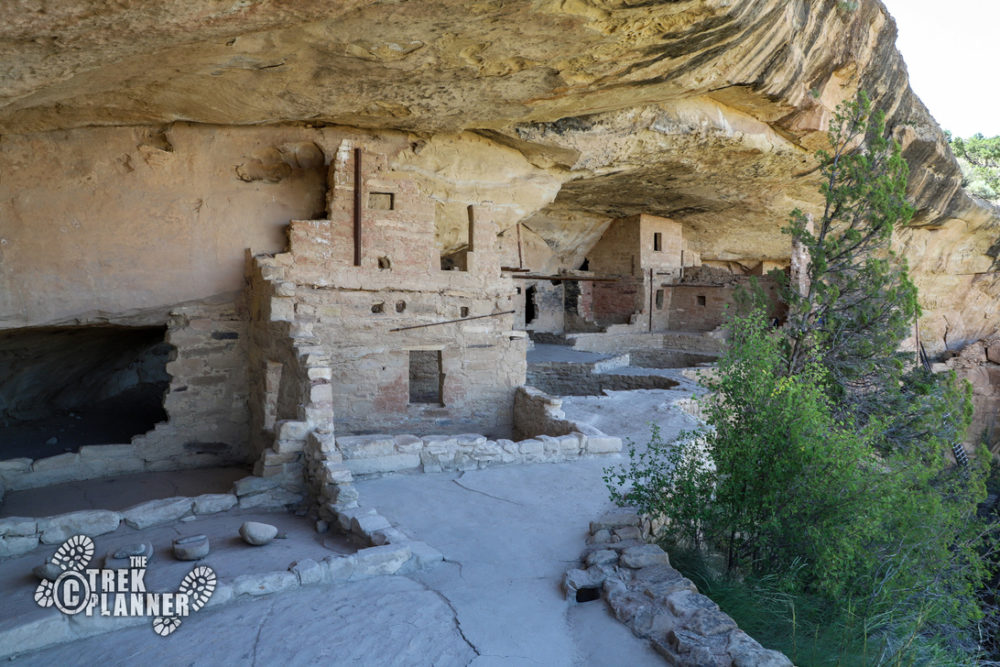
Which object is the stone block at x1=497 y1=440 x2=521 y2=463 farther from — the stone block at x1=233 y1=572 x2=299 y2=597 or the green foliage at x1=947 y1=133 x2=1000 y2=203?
the green foliage at x1=947 y1=133 x2=1000 y2=203

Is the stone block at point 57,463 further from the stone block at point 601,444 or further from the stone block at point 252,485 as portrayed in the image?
the stone block at point 601,444

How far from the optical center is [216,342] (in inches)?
272

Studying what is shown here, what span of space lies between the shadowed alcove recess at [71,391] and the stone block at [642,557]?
552cm

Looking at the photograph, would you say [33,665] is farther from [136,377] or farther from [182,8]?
[136,377]

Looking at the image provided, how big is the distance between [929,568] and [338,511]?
358 centimetres

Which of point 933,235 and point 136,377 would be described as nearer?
point 136,377

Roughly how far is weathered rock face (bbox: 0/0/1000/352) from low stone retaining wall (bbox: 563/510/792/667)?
3.58 m

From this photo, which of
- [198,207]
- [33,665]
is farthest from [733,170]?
[33,665]

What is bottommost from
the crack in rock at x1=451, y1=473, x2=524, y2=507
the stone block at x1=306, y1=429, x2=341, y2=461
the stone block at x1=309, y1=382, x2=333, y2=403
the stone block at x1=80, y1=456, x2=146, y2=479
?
the stone block at x1=80, y1=456, x2=146, y2=479

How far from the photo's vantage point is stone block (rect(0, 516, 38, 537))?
12.8ft

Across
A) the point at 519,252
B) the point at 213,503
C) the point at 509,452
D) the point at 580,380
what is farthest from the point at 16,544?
the point at 519,252

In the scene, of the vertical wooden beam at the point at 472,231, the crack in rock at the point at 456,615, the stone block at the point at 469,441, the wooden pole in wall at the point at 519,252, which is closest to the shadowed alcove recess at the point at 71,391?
the stone block at the point at 469,441

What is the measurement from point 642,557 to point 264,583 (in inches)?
75.1

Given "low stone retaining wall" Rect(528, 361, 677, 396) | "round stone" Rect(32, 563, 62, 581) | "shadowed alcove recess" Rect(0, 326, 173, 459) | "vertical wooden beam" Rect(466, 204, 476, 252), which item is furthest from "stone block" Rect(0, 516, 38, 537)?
"low stone retaining wall" Rect(528, 361, 677, 396)
